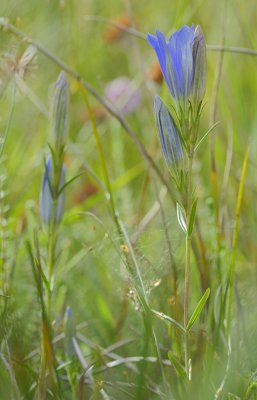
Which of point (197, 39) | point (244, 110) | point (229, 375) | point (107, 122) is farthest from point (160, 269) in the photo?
point (107, 122)

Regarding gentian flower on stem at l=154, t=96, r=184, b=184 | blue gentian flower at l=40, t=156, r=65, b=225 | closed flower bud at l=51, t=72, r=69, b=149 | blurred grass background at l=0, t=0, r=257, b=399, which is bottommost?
blurred grass background at l=0, t=0, r=257, b=399

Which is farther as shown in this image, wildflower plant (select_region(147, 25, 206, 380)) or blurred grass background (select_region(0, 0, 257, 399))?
blurred grass background (select_region(0, 0, 257, 399))

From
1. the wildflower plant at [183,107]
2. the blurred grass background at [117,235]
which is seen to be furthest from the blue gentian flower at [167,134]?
the blurred grass background at [117,235]

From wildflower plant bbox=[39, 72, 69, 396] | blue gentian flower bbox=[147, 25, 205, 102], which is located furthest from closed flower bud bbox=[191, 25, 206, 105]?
wildflower plant bbox=[39, 72, 69, 396]

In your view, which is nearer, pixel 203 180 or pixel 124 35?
pixel 203 180

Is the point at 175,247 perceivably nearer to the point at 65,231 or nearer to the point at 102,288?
the point at 102,288

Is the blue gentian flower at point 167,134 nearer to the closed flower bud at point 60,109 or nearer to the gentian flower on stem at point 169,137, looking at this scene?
the gentian flower on stem at point 169,137

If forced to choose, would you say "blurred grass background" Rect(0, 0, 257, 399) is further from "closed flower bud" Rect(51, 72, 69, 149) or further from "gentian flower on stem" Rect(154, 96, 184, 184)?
"gentian flower on stem" Rect(154, 96, 184, 184)

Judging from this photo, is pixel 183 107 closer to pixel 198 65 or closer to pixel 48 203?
pixel 198 65
